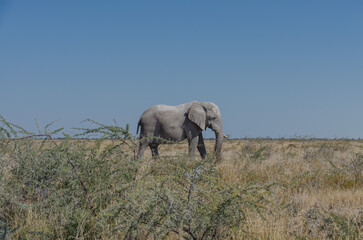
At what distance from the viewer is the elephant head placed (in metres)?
9.87

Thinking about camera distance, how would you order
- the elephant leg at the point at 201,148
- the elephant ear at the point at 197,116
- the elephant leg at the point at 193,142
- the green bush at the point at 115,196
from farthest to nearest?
the elephant leg at the point at 201,148 < the elephant ear at the point at 197,116 < the elephant leg at the point at 193,142 < the green bush at the point at 115,196

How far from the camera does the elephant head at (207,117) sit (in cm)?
987

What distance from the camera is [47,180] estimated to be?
388 cm

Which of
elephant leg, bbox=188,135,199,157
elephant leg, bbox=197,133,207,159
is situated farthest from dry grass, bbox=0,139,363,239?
elephant leg, bbox=197,133,207,159

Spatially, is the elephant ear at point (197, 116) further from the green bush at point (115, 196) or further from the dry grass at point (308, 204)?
the green bush at point (115, 196)

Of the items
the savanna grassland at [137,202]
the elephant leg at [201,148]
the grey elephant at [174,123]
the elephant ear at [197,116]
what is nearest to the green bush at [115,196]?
the savanna grassland at [137,202]

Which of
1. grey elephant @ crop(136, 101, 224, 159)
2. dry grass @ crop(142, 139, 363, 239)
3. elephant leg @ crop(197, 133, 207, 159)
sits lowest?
dry grass @ crop(142, 139, 363, 239)

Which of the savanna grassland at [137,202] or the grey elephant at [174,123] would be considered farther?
the grey elephant at [174,123]

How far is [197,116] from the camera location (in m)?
9.86

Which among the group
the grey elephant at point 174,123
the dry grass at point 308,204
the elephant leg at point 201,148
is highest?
the grey elephant at point 174,123

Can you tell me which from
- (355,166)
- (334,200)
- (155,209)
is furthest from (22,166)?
(355,166)

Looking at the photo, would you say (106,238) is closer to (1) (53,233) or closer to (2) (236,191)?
(1) (53,233)

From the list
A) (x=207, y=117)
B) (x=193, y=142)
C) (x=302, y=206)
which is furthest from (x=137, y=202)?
(x=207, y=117)

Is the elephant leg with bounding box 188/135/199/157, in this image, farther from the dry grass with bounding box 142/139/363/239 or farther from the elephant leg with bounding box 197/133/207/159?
the dry grass with bounding box 142/139/363/239
